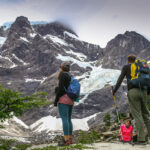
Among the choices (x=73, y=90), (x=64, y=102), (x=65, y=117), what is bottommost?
(x=65, y=117)

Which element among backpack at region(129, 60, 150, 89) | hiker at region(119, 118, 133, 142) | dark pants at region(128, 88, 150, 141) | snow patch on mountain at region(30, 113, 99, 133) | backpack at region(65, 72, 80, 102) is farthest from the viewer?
snow patch on mountain at region(30, 113, 99, 133)

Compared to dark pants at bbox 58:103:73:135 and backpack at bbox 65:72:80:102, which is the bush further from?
backpack at bbox 65:72:80:102

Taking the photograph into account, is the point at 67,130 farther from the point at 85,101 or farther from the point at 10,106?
the point at 85,101

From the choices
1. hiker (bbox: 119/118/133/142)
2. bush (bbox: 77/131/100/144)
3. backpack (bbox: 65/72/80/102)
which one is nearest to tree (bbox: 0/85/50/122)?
bush (bbox: 77/131/100/144)

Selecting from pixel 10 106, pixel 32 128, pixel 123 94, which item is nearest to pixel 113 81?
pixel 123 94

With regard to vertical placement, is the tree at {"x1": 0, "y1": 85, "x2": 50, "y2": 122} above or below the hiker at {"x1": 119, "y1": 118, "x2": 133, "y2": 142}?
above

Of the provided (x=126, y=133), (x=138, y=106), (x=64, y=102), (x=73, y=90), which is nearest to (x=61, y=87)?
(x=73, y=90)

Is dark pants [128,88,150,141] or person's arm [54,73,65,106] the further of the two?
person's arm [54,73,65,106]

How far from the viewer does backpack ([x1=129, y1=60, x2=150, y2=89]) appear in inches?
289

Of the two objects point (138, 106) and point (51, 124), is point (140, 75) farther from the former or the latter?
point (51, 124)

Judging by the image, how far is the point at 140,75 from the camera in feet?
24.3

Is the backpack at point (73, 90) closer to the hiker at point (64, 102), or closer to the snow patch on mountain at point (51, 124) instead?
the hiker at point (64, 102)

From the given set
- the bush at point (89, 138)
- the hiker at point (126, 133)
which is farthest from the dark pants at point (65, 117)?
the hiker at point (126, 133)

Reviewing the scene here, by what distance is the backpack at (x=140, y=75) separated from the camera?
734 cm
